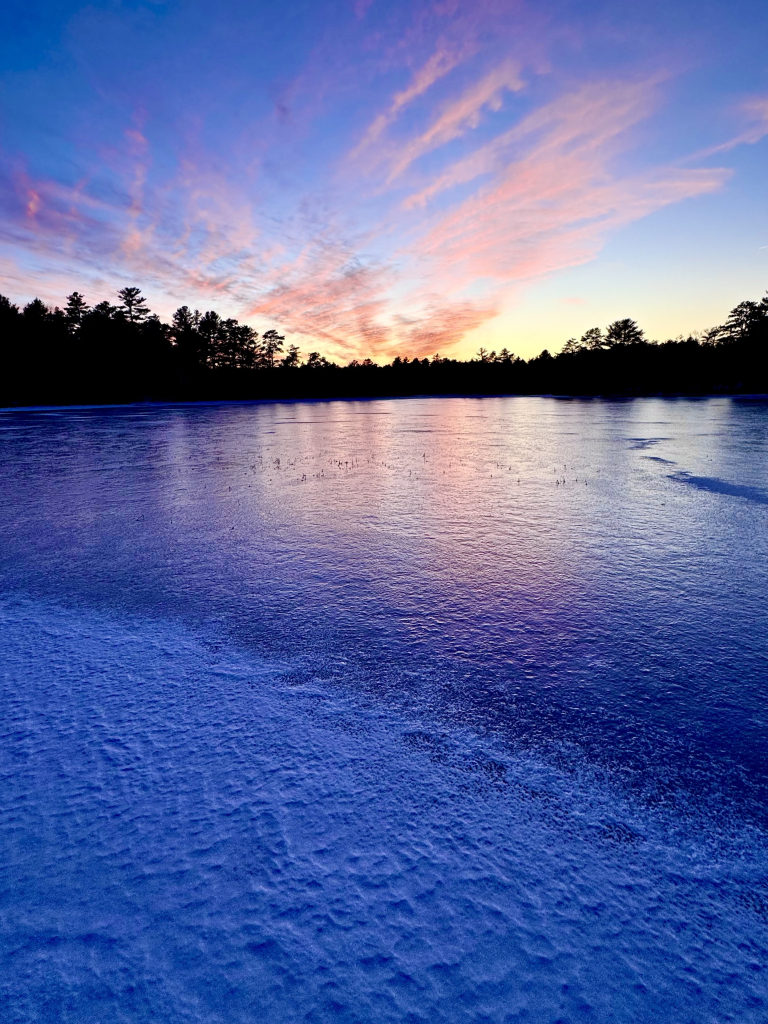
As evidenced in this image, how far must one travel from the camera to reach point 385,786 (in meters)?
2.29

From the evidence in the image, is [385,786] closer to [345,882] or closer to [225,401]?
[345,882]

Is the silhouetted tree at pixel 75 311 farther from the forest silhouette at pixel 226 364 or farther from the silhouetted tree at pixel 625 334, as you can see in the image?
the silhouetted tree at pixel 625 334

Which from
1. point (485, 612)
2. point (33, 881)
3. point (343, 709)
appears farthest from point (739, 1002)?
point (485, 612)

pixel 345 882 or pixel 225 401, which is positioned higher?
pixel 225 401

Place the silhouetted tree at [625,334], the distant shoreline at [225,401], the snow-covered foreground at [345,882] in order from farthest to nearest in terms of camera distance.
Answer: the silhouetted tree at [625,334] → the distant shoreline at [225,401] → the snow-covered foreground at [345,882]

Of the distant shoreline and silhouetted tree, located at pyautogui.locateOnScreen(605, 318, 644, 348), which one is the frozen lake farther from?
silhouetted tree, located at pyautogui.locateOnScreen(605, 318, 644, 348)

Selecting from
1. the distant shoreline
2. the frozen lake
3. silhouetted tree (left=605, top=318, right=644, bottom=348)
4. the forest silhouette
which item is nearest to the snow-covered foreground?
the frozen lake

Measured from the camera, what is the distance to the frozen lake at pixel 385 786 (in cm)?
156

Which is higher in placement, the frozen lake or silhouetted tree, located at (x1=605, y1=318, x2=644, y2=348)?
silhouetted tree, located at (x1=605, y1=318, x2=644, y2=348)

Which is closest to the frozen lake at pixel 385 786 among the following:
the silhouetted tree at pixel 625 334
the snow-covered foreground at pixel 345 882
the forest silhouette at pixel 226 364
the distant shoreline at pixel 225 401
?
the snow-covered foreground at pixel 345 882

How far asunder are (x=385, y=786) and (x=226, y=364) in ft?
312

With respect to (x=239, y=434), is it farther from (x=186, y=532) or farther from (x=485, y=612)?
(x=485, y=612)

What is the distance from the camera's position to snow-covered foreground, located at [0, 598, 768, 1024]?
4.94 feet

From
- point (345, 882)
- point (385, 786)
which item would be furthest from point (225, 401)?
point (345, 882)
